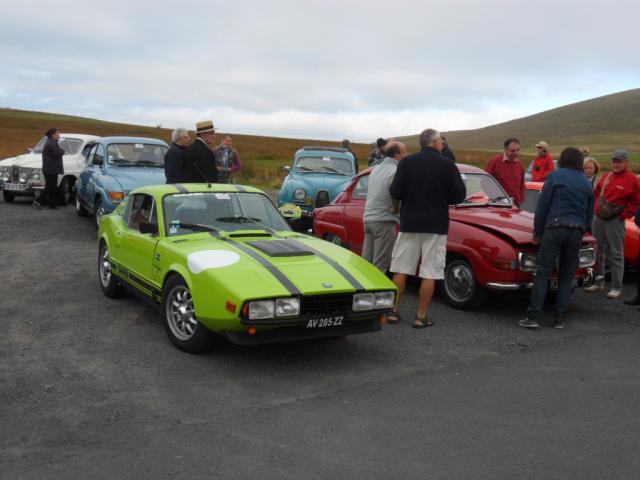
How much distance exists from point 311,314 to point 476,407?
1436mm

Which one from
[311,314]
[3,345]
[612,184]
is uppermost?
[612,184]

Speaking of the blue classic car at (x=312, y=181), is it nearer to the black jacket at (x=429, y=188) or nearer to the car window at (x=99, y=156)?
the car window at (x=99, y=156)

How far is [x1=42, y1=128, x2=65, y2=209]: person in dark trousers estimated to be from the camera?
14461mm

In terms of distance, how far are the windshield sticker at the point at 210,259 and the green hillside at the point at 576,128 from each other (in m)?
112

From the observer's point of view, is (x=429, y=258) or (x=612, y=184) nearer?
(x=429, y=258)

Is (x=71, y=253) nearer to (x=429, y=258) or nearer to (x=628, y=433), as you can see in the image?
(x=429, y=258)

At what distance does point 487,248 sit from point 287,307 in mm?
2969

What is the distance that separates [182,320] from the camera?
577cm

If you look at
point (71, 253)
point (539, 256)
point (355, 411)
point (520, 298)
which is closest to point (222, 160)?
point (71, 253)

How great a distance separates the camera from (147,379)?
5.09 meters

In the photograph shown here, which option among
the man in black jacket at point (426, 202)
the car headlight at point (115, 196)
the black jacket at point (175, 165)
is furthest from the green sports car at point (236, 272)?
the car headlight at point (115, 196)

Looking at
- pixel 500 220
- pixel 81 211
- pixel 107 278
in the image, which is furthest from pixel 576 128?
pixel 107 278

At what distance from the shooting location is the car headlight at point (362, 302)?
216 inches

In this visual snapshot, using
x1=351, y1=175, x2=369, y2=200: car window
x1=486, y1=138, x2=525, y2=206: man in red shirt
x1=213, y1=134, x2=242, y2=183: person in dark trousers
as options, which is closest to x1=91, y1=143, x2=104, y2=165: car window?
x1=213, y1=134, x2=242, y2=183: person in dark trousers
